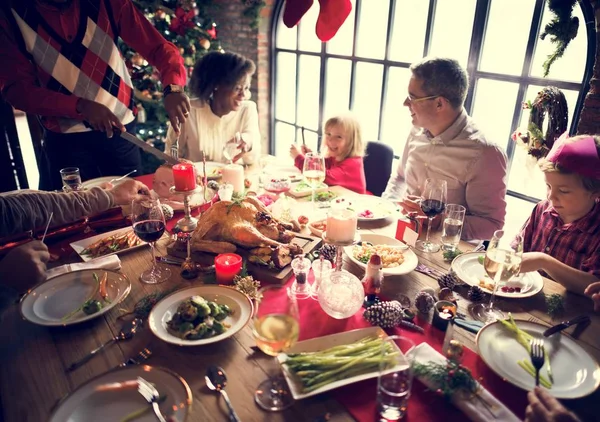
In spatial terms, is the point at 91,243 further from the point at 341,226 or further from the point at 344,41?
the point at 344,41

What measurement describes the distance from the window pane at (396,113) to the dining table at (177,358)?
2624mm

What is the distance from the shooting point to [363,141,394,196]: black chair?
2824 millimetres

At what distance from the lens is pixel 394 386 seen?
85 centimetres

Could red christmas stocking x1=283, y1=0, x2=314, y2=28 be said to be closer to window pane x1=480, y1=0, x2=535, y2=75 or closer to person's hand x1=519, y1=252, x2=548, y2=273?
person's hand x1=519, y1=252, x2=548, y2=273

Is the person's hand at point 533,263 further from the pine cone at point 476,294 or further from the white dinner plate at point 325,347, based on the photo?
the white dinner plate at point 325,347

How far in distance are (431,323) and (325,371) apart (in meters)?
0.40

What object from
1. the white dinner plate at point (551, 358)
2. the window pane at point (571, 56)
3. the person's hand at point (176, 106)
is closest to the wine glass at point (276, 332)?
the white dinner plate at point (551, 358)

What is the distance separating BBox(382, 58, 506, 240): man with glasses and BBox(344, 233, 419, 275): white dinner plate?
35cm

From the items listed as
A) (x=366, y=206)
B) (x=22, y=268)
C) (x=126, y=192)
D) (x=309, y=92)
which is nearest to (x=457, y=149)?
(x=366, y=206)

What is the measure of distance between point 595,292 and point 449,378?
0.62 m

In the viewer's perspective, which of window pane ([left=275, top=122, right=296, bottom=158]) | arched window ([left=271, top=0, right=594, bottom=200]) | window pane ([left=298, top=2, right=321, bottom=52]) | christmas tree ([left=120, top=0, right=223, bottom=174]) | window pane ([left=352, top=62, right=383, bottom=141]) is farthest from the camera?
window pane ([left=275, top=122, right=296, bottom=158])

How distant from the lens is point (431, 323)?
1152mm

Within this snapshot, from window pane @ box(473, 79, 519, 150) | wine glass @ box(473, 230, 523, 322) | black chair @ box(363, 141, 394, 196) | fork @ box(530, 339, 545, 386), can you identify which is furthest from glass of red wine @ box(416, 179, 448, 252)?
window pane @ box(473, 79, 519, 150)

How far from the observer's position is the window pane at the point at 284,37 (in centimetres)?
462
